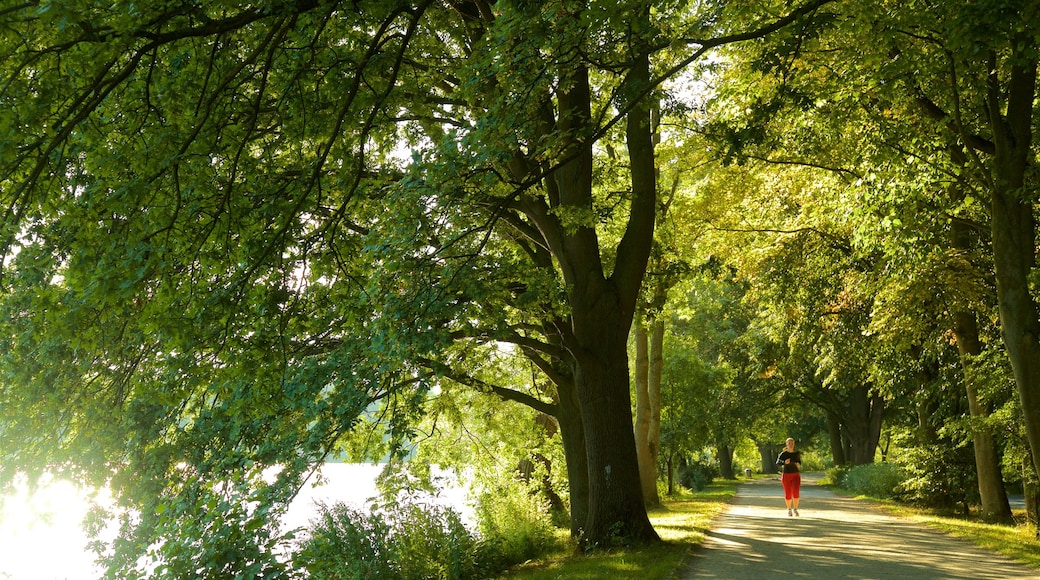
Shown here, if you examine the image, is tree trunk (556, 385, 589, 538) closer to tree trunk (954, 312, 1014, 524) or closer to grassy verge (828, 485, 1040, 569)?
grassy verge (828, 485, 1040, 569)

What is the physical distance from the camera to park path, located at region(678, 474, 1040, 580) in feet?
33.4

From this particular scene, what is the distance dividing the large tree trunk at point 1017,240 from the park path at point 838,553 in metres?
1.76

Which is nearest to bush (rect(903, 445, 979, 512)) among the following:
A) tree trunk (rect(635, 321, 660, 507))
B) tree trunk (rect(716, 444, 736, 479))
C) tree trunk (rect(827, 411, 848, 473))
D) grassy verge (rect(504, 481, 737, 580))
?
tree trunk (rect(635, 321, 660, 507))

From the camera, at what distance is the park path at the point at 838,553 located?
33.4 ft

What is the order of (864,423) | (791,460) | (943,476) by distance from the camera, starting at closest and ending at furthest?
(791,460) → (943,476) → (864,423)

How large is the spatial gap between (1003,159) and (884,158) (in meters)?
1.60

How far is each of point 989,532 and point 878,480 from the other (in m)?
12.6

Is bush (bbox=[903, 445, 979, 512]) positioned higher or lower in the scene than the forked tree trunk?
lower

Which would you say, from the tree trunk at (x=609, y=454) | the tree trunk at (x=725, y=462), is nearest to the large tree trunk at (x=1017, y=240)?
the tree trunk at (x=609, y=454)

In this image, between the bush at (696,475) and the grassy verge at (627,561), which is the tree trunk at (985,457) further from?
the bush at (696,475)

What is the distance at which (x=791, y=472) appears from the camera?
62.4 ft

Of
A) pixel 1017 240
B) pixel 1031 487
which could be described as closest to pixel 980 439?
pixel 1031 487

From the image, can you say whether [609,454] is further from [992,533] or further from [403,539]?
[992,533]

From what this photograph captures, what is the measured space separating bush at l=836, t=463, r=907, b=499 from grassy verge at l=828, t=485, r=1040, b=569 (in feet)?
9.35
